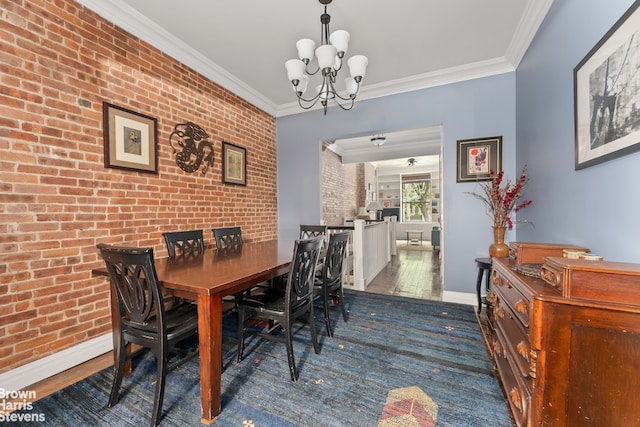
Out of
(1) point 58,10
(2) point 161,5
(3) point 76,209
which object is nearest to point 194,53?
(2) point 161,5

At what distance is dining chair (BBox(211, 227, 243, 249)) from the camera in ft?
9.19

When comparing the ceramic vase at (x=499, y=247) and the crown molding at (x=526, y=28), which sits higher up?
the crown molding at (x=526, y=28)

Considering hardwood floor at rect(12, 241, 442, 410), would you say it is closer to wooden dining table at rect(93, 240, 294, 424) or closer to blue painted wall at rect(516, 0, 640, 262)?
wooden dining table at rect(93, 240, 294, 424)

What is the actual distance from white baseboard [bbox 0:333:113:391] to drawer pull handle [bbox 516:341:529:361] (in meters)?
2.88

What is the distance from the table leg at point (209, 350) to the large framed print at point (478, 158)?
3.11 metres

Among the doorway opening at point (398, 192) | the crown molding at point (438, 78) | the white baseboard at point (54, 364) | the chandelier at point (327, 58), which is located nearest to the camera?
the white baseboard at point (54, 364)

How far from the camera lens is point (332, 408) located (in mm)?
1448

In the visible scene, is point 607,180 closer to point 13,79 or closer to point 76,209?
point 76,209

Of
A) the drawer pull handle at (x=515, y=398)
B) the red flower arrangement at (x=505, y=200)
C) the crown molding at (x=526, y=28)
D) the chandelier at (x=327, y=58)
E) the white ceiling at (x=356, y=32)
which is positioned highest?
the white ceiling at (x=356, y=32)

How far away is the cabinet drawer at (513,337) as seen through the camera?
1081mm

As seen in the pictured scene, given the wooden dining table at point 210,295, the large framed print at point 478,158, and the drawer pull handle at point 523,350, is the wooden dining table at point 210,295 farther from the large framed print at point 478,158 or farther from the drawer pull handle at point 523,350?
the large framed print at point 478,158

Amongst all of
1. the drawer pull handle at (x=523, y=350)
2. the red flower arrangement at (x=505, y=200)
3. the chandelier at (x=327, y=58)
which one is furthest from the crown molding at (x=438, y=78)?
the drawer pull handle at (x=523, y=350)

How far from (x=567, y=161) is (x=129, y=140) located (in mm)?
3511

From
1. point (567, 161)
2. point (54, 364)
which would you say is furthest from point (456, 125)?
point (54, 364)
